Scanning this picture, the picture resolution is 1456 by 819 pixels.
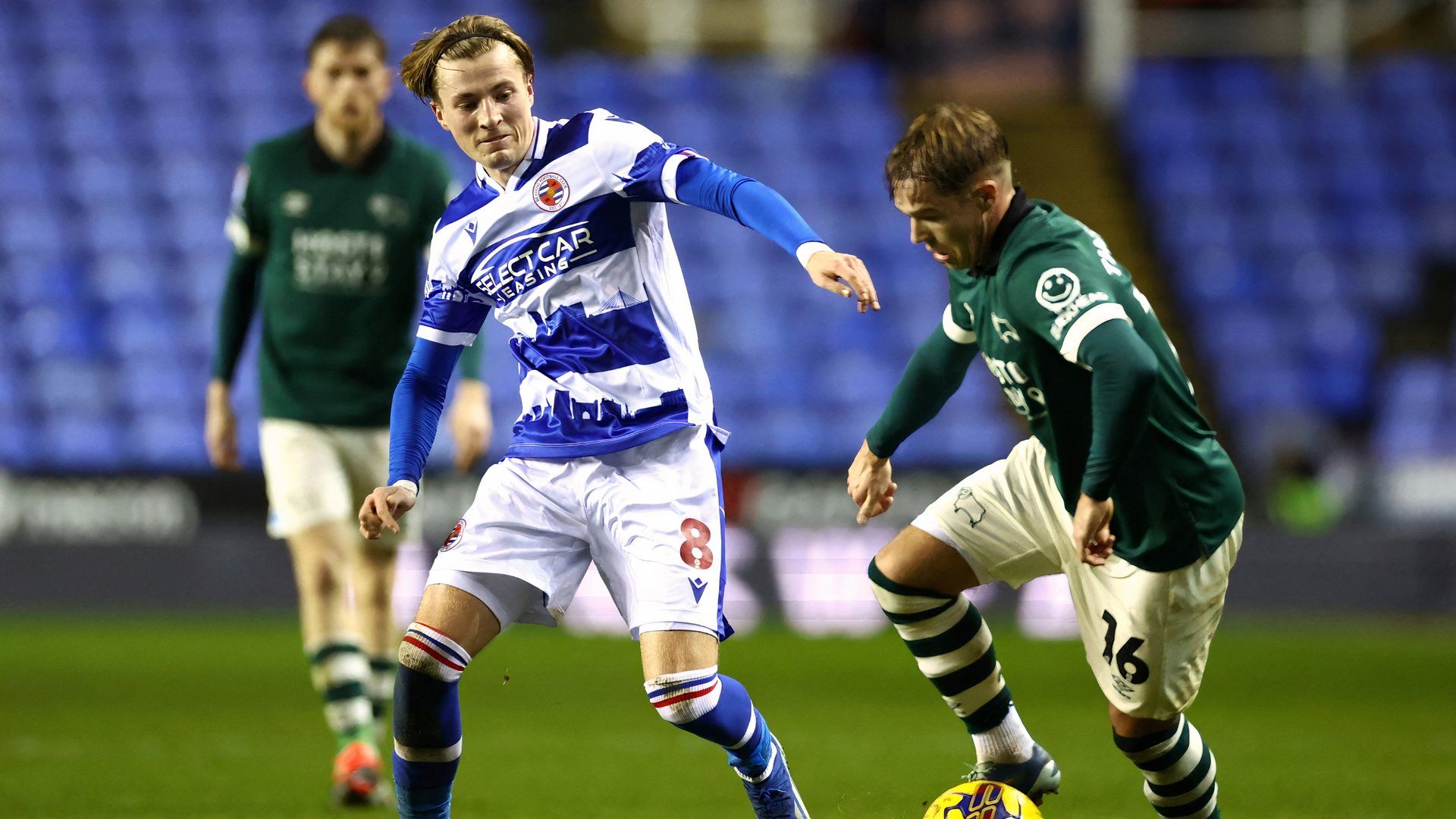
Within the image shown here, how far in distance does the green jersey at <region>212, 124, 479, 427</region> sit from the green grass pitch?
139cm

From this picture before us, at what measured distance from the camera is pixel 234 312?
625 centimetres

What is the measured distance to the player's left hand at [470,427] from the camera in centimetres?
550

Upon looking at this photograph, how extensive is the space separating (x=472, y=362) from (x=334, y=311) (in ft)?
1.90

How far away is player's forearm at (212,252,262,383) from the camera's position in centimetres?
626

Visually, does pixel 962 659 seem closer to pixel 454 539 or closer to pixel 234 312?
pixel 454 539

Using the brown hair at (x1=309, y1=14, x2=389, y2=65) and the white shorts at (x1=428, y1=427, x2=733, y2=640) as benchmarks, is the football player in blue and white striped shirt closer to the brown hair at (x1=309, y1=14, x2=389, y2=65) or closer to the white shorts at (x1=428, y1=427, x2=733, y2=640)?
the white shorts at (x1=428, y1=427, x2=733, y2=640)

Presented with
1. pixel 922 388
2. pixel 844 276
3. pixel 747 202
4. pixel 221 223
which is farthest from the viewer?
pixel 221 223

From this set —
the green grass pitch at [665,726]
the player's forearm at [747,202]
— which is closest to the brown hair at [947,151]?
the player's forearm at [747,202]

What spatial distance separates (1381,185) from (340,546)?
544 inches

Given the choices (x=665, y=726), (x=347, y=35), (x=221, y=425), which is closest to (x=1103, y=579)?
(x=347, y=35)

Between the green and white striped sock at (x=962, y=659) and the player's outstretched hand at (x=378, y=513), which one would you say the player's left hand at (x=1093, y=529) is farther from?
the player's outstretched hand at (x=378, y=513)

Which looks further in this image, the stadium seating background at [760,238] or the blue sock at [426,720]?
the stadium seating background at [760,238]

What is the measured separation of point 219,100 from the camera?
16047 millimetres

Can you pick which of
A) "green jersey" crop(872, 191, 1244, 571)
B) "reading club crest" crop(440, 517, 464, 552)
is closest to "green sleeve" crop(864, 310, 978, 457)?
"green jersey" crop(872, 191, 1244, 571)
